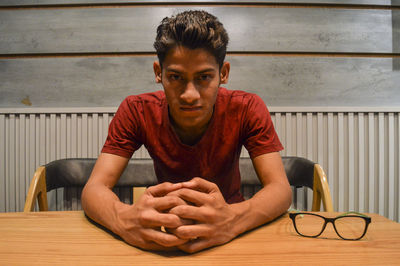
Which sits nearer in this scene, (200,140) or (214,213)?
(214,213)

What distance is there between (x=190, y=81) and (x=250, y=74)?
1.22 meters

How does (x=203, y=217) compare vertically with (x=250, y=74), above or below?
below

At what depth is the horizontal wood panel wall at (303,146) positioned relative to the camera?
179 cm

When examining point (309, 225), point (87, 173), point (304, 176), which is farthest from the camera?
point (87, 173)

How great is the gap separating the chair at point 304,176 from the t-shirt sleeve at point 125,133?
2.86 feet

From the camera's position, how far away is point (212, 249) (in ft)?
1.63

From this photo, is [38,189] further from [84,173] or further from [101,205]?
[101,205]

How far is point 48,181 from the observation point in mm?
1366

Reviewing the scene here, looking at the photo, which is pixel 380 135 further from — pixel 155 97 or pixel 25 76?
pixel 25 76

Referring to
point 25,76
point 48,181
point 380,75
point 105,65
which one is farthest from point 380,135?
point 25,76

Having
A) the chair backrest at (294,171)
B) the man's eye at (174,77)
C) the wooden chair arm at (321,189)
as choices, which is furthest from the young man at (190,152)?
the chair backrest at (294,171)

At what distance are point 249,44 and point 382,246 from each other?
1639mm

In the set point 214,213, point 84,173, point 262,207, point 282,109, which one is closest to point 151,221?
point 214,213

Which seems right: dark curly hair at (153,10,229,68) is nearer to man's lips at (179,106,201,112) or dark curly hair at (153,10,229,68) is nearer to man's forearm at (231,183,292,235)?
man's lips at (179,106,201,112)
